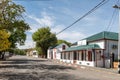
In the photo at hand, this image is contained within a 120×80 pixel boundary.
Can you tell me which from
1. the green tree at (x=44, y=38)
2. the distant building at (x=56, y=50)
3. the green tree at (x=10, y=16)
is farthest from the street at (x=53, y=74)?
the green tree at (x=44, y=38)

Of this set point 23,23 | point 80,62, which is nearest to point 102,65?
point 80,62

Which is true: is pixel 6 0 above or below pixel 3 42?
above

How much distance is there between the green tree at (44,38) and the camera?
A: 88.7 meters

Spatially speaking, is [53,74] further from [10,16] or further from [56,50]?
[56,50]

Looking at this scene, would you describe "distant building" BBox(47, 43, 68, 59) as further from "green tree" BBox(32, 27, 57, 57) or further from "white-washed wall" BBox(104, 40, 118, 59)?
"white-washed wall" BBox(104, 40, 118, 59)

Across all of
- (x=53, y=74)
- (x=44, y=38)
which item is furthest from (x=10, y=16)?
(x=44, y=38)

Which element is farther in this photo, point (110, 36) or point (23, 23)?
point (110, 36)

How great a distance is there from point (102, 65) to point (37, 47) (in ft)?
191

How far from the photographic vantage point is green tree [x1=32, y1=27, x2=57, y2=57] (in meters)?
88.7

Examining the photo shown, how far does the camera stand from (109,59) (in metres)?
35.5

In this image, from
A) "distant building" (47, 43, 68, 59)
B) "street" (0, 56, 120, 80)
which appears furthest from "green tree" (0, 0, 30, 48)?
"distant building" (47, 43, 68, 59)

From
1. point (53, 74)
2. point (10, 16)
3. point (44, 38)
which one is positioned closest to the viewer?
point (53, 74)

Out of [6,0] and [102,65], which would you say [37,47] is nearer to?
[102,65]

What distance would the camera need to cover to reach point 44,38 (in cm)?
8856
